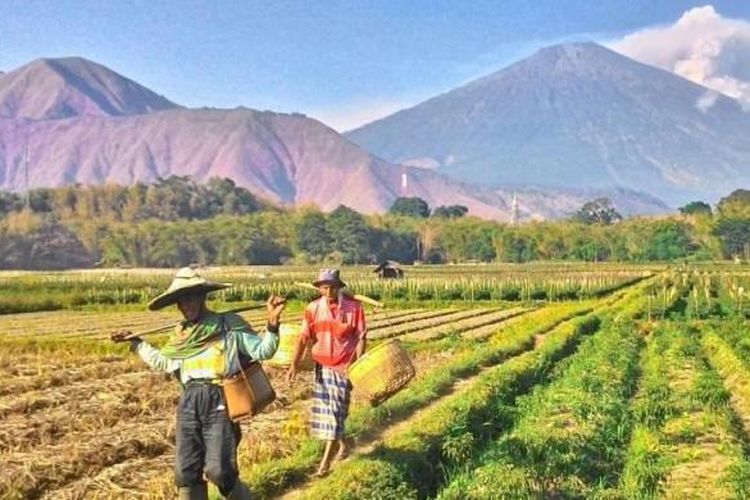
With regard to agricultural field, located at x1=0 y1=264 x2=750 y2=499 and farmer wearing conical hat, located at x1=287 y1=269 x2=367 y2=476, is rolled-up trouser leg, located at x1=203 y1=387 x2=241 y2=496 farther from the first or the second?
farmer wearing conical hat, located at x1=287 y1=269 x2=367 y2=476

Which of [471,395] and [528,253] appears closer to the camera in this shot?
[471,395]

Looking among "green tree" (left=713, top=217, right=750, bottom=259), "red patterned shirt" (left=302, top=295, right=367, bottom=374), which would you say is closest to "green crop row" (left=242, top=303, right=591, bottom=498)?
"red patterned shirt" (left=302, top=295, right=367, bottom=374)

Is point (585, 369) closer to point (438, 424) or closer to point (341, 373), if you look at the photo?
point (438, 424)

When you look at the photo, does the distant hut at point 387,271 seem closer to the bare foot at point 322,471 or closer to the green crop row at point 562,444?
the green crop row at point 562,444

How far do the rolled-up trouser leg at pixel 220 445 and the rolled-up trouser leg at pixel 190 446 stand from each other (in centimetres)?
6

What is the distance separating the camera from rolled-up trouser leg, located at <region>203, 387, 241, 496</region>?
5375 mm

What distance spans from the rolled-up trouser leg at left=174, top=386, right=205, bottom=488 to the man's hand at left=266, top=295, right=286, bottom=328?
23.2 inches

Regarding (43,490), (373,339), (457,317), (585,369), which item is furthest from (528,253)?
(43,490)

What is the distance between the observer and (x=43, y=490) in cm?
708

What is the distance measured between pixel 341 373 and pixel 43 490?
7.63 feet

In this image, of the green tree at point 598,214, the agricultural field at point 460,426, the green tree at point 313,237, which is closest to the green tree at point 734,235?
the green tree at point 313,237

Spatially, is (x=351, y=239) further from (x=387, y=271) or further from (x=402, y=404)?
(x=402, y=404)

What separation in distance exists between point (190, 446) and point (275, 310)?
2.96 ft

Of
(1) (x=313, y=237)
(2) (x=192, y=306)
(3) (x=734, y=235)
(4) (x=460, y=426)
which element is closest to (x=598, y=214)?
(3) (x=734, y=235)
